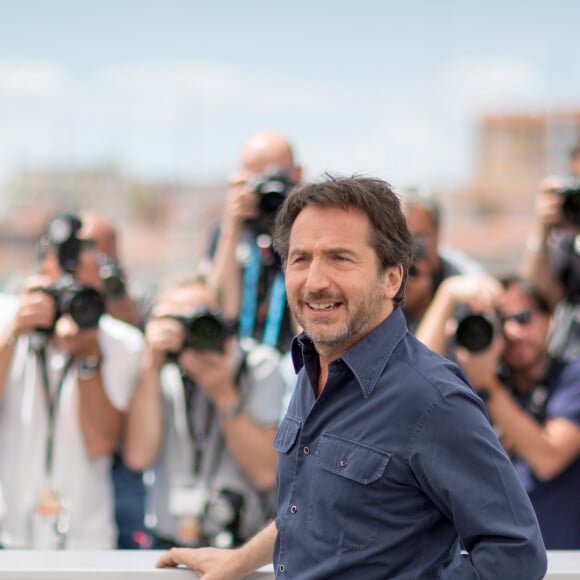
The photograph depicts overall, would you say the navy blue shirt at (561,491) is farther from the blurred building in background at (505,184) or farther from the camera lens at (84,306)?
the blurred building in background at (505,184)

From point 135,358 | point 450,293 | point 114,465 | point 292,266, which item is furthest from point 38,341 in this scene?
point 292,266

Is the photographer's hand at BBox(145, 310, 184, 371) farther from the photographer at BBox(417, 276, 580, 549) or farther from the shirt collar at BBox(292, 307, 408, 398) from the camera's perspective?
the shirt collar at BBox(292, 307, 408, 398)

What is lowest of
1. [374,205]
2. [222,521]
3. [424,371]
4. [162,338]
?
[222,521]

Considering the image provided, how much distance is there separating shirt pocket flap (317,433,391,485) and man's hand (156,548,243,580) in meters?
0.34

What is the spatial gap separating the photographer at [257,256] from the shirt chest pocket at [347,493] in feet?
4.96

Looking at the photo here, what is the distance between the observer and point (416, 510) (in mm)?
1266

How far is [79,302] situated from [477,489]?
1527 mm

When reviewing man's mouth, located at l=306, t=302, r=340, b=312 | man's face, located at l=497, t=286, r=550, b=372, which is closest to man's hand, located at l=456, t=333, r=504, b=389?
man's face, located at l=497, t=286, r=550, b=372

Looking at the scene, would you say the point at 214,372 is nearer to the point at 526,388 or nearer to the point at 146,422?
the point at 146,422

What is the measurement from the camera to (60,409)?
2.62 meters

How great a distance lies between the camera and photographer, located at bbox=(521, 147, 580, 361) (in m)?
2.84

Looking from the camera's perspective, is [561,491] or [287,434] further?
[561,491]

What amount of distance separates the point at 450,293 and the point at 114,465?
1.16 m

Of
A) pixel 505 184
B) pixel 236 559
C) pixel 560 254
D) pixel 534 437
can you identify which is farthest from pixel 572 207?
pixel 505 184
